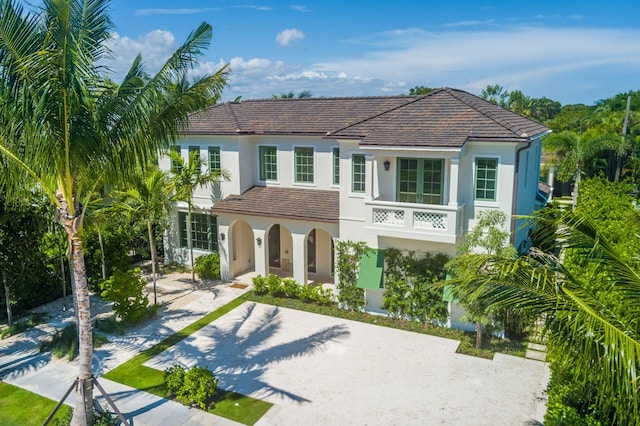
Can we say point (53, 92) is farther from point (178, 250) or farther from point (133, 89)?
point (178, 250)

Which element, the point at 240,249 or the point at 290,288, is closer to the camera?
the point at 290,288

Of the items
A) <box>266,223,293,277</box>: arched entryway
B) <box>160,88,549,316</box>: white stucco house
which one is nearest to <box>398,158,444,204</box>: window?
<box>160,88,549,316</box>: white stucco house

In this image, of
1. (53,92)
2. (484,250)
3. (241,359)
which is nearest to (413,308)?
(484,250)

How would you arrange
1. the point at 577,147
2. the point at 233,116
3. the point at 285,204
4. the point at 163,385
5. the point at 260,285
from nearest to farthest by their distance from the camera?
the point at 163,385 < the point at 260,285 < the point at 285,204 < the point at 233,116 < the point at 577,147

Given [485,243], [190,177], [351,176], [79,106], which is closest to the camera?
[79,106]

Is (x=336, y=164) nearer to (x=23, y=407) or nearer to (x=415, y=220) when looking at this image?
(x=415, y=220)

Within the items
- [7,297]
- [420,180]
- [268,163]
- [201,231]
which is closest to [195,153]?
[268,163]
